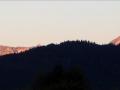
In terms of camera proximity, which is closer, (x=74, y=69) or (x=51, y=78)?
(x=51, y=78)

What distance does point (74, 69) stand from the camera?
5922 cm

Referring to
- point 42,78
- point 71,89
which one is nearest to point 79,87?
point 71,89

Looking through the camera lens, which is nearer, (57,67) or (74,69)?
(57,67)

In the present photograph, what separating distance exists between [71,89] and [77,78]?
218 cm

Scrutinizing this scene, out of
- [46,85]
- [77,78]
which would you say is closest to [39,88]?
[46,85]

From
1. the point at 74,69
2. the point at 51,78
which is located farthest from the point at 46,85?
the point at 74,69

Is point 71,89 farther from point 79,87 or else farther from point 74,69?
point 74,69

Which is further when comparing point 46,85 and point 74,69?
point 74,69

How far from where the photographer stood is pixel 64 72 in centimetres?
5581

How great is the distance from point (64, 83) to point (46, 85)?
1873 mm

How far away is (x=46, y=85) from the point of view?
54.9 meters

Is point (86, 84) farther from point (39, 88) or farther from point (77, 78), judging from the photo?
point (39, 88)

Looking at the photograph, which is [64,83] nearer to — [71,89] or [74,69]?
[71,89]

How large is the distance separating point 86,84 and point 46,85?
13.1 feet
